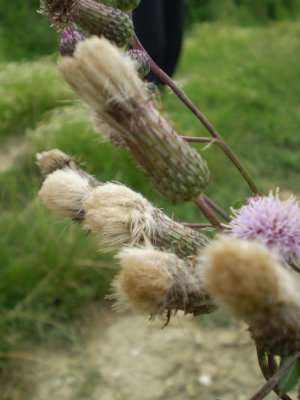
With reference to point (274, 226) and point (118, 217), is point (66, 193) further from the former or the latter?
point (274, 226)

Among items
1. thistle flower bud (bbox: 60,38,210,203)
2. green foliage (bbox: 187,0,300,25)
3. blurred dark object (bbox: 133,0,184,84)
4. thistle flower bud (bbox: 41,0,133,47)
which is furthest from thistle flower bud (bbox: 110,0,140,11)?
green foliage (bbox: 187,0,300,25)

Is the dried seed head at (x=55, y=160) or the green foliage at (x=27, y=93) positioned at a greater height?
the dried seed head at (x=55, y=160)

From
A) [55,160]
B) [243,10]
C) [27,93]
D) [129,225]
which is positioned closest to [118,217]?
[129,225]

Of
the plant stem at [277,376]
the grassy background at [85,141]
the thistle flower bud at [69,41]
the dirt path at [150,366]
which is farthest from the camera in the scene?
the grassy background at [85,141]

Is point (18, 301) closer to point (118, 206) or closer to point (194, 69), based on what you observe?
point (118, 206)

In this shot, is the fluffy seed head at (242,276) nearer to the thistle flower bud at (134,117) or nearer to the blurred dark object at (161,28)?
the thistle flower bud at (134,117)

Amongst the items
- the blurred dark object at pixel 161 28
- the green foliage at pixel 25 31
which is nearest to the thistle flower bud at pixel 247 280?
the blurred dark object at pixel 161 28

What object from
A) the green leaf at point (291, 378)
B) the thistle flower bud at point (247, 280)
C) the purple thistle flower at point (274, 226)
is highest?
the thistle flower bud at point (247, 280)

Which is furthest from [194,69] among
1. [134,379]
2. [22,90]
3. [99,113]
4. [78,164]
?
[99,113]
